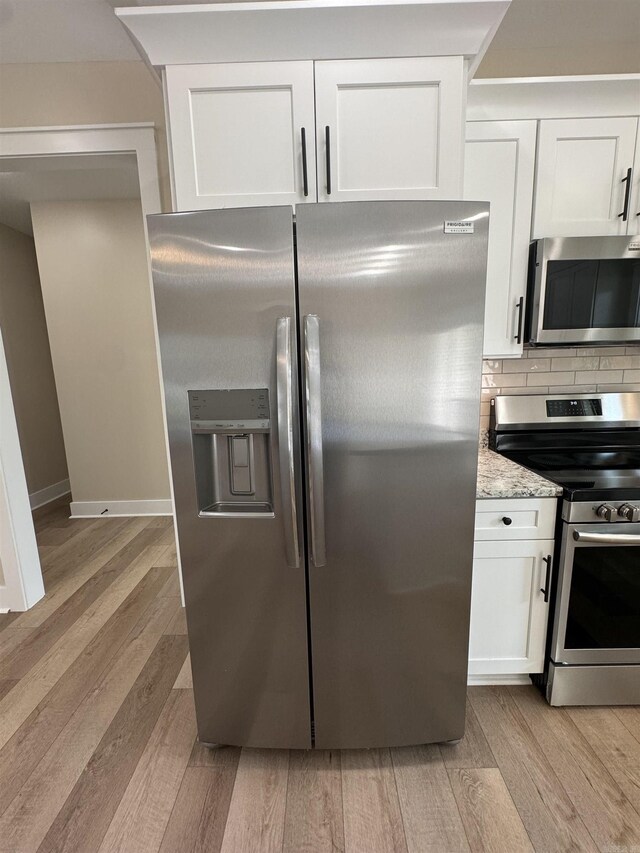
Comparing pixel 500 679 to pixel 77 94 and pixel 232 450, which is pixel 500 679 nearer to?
pixel 232 450

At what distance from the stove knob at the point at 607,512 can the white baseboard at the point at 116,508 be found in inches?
130

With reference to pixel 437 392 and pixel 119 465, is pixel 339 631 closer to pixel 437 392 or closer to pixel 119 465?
pixel 437 392

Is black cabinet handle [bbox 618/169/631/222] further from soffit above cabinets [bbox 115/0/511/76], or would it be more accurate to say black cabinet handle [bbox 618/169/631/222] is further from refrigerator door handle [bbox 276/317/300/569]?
refrigerator door handle [bbox 276/317/300/569]

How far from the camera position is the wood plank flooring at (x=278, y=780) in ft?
4.05

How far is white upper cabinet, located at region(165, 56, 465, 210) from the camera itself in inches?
53.1

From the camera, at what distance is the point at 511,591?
5.24 feet

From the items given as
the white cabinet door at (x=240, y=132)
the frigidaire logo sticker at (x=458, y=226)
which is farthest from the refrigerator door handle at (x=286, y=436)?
the white cabinet door at (x=240, y=132)

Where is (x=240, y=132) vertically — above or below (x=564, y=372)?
above

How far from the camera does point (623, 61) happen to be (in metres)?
1.85

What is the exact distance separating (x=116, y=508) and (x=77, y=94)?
3.03 m

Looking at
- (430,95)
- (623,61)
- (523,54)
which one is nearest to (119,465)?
(430,95)

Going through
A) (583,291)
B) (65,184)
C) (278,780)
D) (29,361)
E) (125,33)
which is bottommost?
(278,780)

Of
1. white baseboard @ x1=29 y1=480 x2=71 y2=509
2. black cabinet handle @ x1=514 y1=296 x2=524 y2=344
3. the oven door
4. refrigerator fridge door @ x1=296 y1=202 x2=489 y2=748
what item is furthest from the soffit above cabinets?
white baseboard @ x1=29 y1=480 x2=71 y2=509

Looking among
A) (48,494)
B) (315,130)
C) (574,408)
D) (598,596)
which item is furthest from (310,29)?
(48,494)
